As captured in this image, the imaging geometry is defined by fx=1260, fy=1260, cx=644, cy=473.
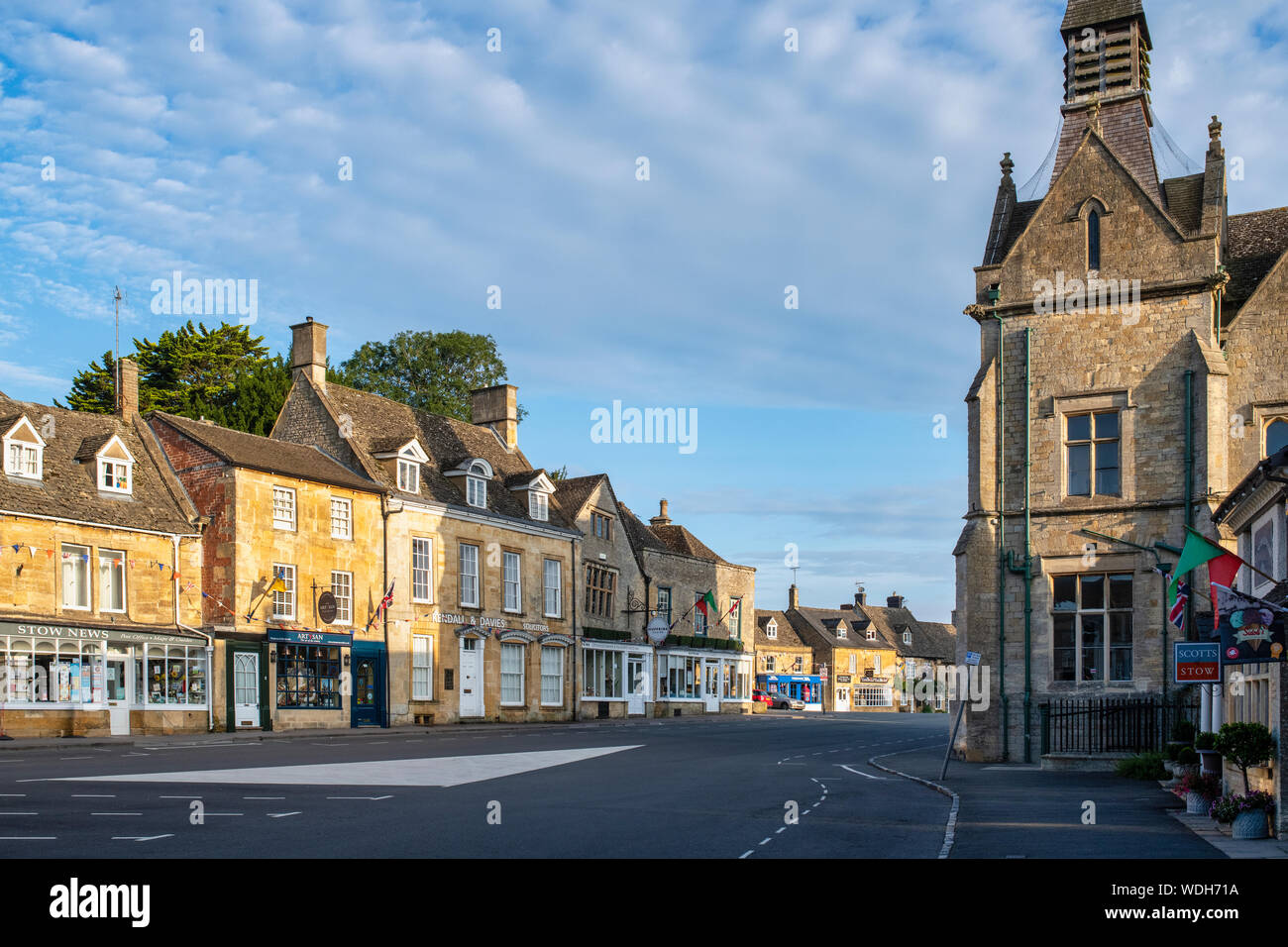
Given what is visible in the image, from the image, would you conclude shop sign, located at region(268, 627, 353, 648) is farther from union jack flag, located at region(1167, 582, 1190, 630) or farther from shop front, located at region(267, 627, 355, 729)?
union jack flag, located at region(1167, 582, 1190, 630)

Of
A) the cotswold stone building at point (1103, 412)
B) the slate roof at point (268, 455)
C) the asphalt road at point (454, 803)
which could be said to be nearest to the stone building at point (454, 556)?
the slate roof at point (268, 455)

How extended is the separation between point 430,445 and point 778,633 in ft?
169

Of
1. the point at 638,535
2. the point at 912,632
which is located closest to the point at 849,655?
the point at 912,632

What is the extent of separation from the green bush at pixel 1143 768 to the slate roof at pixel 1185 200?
11623 millimetres

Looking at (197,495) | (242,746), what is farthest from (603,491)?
(242,746)

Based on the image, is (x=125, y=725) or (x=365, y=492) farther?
(x=365, y=492)

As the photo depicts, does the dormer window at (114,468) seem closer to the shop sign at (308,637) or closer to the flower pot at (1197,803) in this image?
the shop sign at (308,637)

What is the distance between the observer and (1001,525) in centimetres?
2748

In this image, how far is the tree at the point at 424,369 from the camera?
220 feet

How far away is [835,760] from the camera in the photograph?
26.9 meters

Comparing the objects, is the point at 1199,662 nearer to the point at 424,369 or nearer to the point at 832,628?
the point at 424,369

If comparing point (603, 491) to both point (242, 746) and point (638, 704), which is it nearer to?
point (638, 704)
